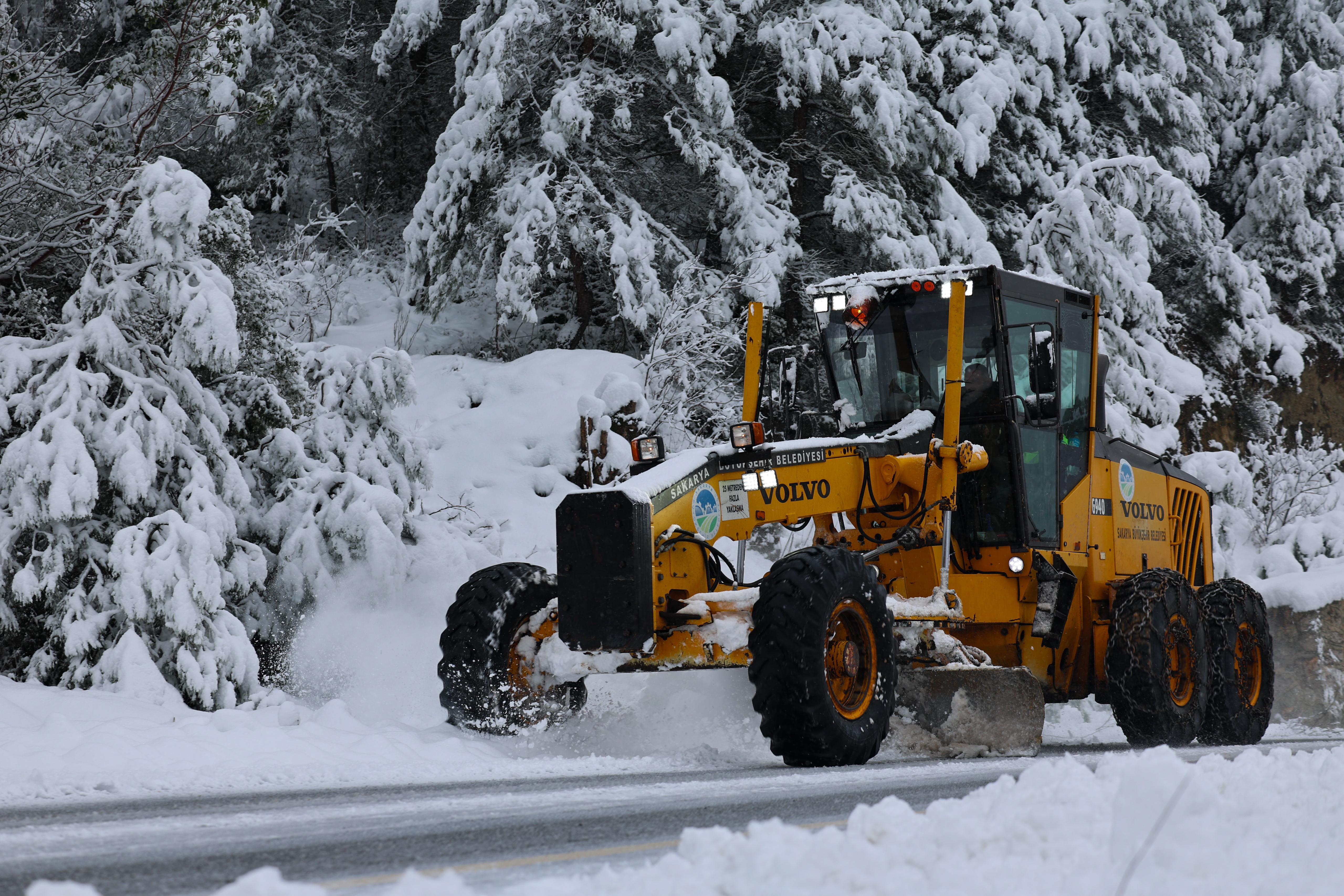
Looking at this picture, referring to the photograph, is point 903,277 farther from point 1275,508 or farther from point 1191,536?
point 1275,508

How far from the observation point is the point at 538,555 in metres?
12.5

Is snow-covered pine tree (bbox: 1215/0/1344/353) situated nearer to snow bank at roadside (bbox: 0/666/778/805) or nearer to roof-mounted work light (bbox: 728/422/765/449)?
roof-mounted work light (bbox: 728/422/765/449)

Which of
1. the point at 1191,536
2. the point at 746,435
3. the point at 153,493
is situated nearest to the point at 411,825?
the point at 746,435

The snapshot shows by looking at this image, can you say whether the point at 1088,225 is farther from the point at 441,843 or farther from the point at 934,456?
the point at 441,843

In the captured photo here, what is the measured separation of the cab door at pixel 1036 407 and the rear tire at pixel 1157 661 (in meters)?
0.77

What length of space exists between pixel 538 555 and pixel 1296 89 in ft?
60.9

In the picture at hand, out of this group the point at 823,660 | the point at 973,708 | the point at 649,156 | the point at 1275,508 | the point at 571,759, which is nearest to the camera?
the point at 823,660

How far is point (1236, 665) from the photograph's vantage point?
10.0 m

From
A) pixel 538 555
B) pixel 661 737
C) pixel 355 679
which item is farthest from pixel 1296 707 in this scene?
pixel 355 679

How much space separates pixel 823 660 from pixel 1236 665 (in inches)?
218

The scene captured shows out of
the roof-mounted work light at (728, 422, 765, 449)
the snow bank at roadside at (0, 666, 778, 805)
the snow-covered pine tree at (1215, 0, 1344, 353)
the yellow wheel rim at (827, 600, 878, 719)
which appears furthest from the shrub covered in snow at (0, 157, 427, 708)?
the snow-covered pine tree at (1215, 0, 1344, 353)

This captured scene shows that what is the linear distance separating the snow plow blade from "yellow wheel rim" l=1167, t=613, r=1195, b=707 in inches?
86.2

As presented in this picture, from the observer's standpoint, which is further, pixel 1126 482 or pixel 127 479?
pixel 1126 482

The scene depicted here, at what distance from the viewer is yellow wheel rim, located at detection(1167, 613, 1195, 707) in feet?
29.6
